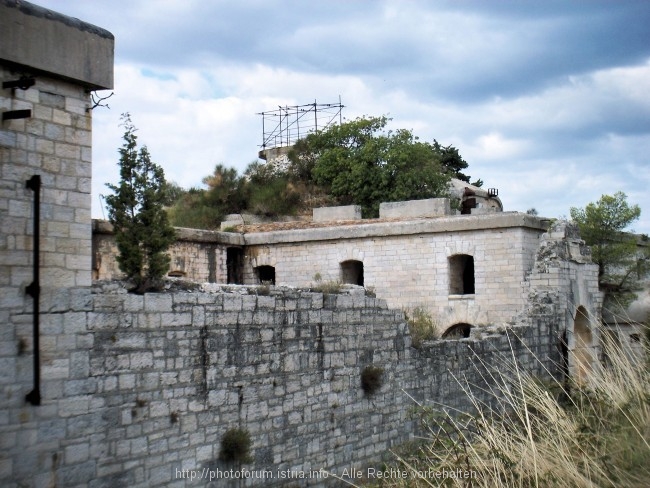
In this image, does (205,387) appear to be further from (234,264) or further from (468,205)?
(468,205)

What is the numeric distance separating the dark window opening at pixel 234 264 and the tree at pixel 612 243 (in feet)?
33.5

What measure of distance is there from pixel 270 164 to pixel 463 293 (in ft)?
48.0

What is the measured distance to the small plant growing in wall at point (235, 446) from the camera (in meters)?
10.0

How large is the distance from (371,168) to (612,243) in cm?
1083

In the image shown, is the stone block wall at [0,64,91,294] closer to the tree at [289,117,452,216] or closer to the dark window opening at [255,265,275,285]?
the dark window opening at [255,265,275,285]

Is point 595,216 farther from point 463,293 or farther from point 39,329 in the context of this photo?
point 39,329

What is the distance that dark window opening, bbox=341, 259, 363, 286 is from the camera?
2359cm

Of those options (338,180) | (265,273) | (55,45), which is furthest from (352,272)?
(55,45)

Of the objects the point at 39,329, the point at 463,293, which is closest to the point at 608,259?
the point at 463,293

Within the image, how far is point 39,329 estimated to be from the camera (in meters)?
8.05

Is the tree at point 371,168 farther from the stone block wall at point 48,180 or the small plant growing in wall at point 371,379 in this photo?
the stone block wall at point 48,180

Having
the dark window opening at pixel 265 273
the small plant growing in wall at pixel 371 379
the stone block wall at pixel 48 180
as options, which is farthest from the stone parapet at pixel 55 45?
the dark window opening at pixel 265 273

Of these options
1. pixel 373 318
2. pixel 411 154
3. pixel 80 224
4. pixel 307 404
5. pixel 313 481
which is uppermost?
pixel 411 154

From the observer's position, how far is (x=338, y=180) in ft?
110
